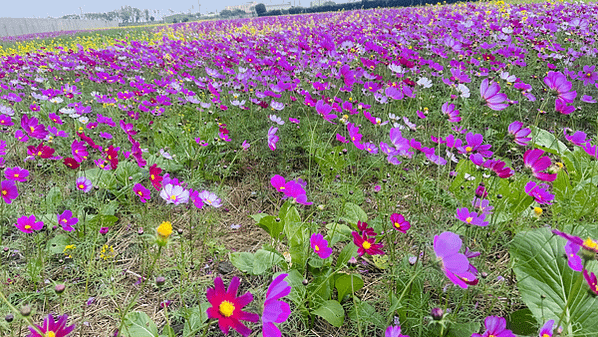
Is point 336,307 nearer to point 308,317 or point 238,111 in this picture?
point 308,317

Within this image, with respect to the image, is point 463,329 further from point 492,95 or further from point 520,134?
point 492,95

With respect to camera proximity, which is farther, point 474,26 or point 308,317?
point 474,26

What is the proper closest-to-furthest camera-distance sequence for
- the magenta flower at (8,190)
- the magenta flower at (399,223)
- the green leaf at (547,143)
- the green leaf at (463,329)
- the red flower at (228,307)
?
1. the red flower at (228,307)
2. the green leaf at (463,329)
3. the magenta flower at (399,223)
4. the magenta flower at (8,190)
5. the green leaf at (547,143)

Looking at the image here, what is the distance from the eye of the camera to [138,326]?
1.06 m

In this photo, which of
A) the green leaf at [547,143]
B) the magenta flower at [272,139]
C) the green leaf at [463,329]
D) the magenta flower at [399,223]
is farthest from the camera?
the green leaf at [547,143]

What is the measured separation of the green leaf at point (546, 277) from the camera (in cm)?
103

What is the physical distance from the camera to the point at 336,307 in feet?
3.82

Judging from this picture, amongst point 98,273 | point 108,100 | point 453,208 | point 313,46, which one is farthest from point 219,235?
point 313,46

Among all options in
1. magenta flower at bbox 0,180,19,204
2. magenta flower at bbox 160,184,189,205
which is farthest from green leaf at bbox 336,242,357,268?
magenta flower at bbox 0,180,19,204

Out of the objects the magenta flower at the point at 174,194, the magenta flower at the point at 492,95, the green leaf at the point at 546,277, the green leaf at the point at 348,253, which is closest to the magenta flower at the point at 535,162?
the green leaf at the point at 546,277

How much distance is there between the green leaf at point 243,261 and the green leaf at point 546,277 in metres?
0.96

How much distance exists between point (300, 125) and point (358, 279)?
160 cm

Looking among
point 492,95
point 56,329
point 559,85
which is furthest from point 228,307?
point 559,85

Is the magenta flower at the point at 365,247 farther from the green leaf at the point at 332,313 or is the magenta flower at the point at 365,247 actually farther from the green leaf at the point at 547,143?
the green leaf at the point at 547,143
